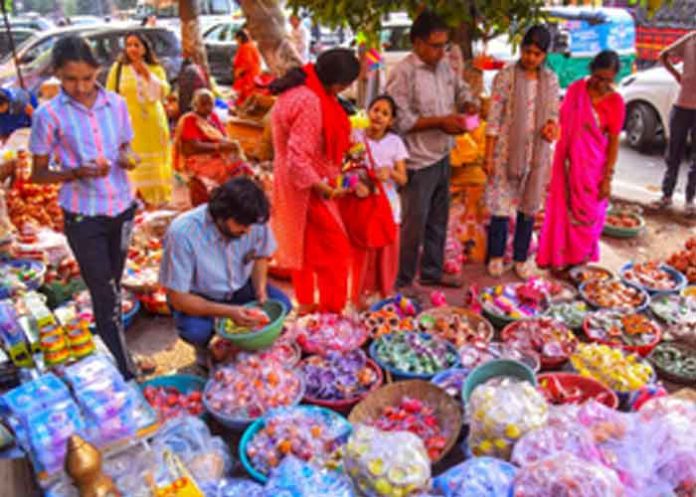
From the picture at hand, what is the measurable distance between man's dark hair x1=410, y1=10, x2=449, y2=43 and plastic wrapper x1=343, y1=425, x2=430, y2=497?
8.08ft

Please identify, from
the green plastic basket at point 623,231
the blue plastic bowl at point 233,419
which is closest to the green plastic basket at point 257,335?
the blue plastic bowl at point 233,419

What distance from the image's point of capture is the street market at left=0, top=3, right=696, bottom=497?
2178mm

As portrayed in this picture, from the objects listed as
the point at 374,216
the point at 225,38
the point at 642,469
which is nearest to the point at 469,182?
the point at 374,216

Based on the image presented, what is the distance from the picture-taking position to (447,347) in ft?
11.5

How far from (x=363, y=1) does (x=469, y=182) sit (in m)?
1.75

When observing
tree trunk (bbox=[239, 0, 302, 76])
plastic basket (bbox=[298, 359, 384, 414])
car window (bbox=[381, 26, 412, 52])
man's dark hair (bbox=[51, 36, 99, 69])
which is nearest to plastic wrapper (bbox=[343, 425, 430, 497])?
plastic basket (bbox=[298, 359, 384, 414])

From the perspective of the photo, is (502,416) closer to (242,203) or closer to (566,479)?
(566,479)

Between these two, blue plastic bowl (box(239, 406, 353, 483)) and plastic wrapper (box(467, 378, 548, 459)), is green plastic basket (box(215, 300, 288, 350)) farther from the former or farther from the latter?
plastic wrapper (box(467, 378, 548, 459))

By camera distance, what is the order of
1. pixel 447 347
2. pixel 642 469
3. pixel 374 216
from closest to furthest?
pixel 642 469, pixel 447 347, pixel 374 216

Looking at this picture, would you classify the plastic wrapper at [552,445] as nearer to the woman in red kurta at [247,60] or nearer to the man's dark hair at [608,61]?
the man's dark hair at [608,61]

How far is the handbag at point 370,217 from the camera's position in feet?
12.2

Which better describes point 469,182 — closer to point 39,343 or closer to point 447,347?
point 447,347

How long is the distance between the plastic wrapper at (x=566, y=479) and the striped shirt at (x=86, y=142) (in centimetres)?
219

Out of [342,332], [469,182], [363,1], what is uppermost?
[363,1]
